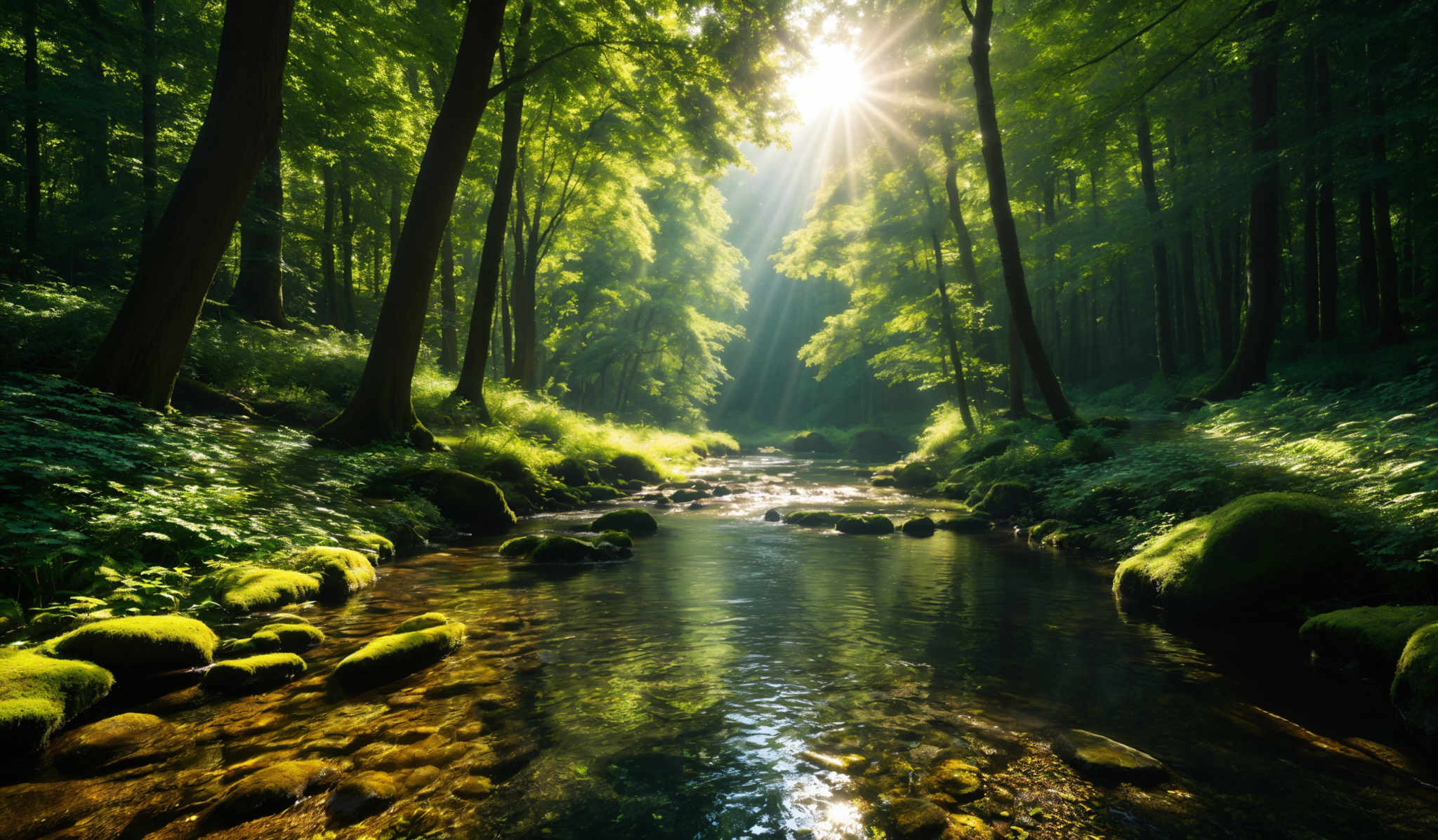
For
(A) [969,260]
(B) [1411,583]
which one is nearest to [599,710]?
(B) [1411,583]

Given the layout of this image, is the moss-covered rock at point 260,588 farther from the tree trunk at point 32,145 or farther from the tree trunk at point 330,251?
the tree trunk at point 330,251

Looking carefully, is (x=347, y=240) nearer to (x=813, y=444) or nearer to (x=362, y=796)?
(x=362, y=796)

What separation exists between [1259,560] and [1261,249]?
35.2 ft

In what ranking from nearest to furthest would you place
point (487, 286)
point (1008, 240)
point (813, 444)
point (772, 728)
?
point (772, 728) < point (1008, 240) < point (487, 286) < point (813, 444)

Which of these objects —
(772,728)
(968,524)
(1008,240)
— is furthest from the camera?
(1008,240)

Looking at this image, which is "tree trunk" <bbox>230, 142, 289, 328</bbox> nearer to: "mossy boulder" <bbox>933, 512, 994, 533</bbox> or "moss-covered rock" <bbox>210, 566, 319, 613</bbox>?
"moss-covered rock" <bbox>210, 566, 319, 613</bbox>

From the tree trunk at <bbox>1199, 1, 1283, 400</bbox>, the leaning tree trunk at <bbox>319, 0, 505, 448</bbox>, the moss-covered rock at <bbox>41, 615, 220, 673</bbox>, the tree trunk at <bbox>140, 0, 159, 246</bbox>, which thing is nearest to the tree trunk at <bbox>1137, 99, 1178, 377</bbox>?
the tree trunk at <bbox>1199, 1, 1283, 400</bbox>

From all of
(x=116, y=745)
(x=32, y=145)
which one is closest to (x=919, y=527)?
(x=116, y=745)

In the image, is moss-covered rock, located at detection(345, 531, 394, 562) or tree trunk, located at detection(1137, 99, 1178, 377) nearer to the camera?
moss-covered rock, located at detection(345, 531, 394, 562)

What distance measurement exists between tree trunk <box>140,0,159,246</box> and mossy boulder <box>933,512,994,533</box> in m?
16.5

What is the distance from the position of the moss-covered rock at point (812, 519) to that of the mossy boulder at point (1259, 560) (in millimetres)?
5930

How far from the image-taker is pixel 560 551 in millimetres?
7684

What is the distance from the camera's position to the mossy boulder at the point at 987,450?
14328mm

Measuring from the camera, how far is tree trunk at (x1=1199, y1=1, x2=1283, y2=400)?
40.5 ft
